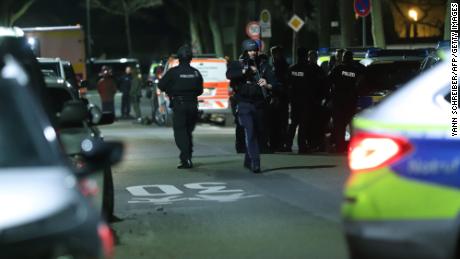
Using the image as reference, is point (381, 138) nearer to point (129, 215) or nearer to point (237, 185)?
point (129, 215)

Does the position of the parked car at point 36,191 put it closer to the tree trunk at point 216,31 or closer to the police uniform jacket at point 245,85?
the police uniform jacket at point 245,85

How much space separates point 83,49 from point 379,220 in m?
28.3

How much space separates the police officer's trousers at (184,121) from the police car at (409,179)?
343 inches

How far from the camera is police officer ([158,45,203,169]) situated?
1418 centimetres

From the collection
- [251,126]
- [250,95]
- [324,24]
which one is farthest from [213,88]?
[251,126]

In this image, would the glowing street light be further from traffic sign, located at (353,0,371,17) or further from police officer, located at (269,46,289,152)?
police officer, located at (269,46,289,152)

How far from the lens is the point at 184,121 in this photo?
14.4 metres

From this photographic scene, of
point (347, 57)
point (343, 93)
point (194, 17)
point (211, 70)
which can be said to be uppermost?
point (194, 17)

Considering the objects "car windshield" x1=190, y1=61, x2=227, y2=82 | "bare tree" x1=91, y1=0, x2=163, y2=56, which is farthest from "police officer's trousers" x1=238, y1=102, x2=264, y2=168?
"bare tree" x1=91, y1=0, x2=163, y2=56

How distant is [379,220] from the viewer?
5426 mm

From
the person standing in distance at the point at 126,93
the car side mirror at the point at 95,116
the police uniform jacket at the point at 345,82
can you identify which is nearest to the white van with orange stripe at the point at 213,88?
the person standing in distance at the point at 126,93

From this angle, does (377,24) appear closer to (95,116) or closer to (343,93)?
(343,93)

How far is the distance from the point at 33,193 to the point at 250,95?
366 inches

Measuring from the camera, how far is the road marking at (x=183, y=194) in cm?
1131
